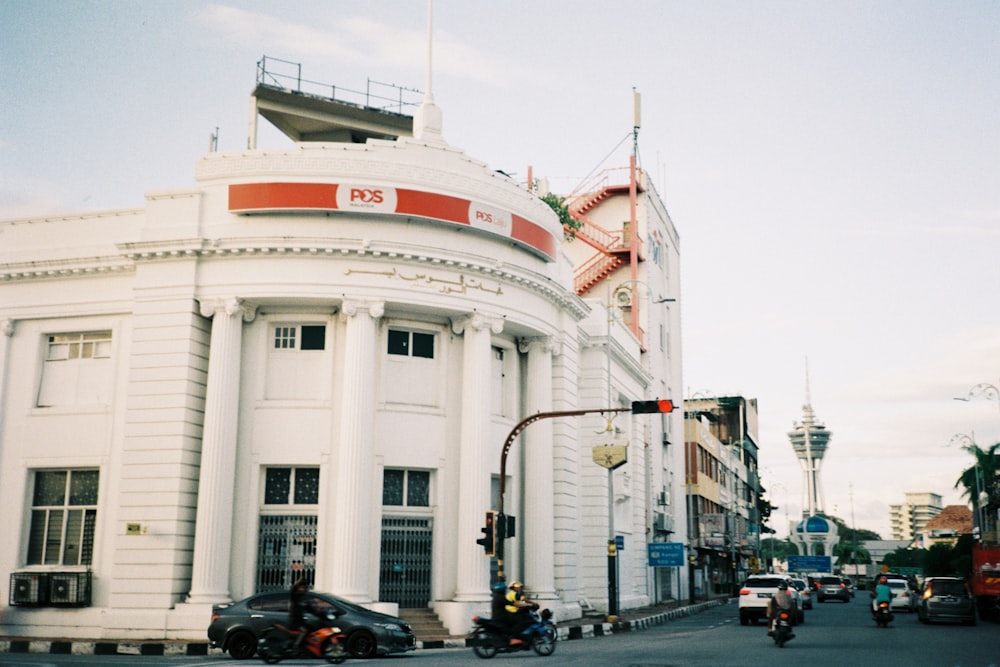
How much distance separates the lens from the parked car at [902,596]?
4453 cm

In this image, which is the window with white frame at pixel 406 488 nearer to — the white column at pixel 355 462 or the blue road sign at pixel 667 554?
the white column at pixel 355 462

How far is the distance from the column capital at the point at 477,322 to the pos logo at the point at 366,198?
12.8 feet

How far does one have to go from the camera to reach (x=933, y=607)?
33.9 metres

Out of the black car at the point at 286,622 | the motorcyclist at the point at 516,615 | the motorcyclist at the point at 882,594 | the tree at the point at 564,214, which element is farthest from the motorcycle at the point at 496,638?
the tree at the point at 564,214

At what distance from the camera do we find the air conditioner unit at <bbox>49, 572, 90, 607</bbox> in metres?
25.9

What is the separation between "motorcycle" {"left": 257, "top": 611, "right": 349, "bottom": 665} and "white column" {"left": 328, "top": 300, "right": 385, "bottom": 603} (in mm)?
6894

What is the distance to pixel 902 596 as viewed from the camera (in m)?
45.7

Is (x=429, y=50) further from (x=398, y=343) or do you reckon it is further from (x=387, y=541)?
(x=387, y=541)

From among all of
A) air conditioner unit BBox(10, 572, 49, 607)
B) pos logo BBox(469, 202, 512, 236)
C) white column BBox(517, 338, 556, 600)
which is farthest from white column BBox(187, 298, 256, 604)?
white column BBox(517, 338, 556, 600)

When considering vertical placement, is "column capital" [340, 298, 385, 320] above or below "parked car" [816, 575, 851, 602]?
above

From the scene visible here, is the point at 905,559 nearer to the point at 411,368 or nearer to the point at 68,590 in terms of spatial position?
the point at 411,368

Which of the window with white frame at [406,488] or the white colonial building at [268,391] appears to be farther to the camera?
the window with white frame at [406,488]

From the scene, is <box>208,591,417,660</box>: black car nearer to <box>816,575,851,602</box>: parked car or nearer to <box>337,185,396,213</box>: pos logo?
<box>337,185,396,213</box>: pos logo

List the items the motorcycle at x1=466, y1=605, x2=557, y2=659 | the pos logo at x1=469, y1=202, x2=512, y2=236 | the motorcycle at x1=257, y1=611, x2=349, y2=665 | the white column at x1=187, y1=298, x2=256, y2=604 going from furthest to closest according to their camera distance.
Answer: the pos logo at x1=469, y1=202, x2=512, y2=236, the white column at x1=187, y1=298, x2=256, y2=604, the motorcycle at x1=466, y1=605, x2=557, y2=659, the motorcycle at x1=257, y1=611, x2=349, y2=665
